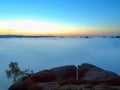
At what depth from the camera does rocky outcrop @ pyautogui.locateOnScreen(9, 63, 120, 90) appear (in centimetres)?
1585

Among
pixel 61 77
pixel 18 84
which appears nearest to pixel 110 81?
pixel 61 77

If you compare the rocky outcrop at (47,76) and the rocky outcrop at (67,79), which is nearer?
the rocky outcrop at (67,79)

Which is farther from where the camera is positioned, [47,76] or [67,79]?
[47,76]

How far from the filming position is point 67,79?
17.3 meters

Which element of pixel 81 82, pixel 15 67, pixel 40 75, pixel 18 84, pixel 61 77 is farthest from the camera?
pixel 15 67

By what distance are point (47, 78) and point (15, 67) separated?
10.1 metres

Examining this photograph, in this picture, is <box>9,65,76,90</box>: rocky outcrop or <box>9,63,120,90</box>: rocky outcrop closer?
<box>9,63,120,90</box>: rocky outcrop

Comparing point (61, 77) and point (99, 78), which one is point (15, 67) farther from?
point (99, 78)

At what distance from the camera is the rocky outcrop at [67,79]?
1585 centimetres

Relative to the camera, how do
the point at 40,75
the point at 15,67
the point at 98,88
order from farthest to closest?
the point at 15,67, the point at 40,75, the point at 98,88

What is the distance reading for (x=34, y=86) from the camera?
606 inches

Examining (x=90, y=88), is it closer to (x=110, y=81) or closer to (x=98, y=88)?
(x=98, y=88)

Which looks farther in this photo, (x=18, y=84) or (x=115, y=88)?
(x=18, y=84)

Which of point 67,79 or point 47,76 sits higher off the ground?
point 67,79
